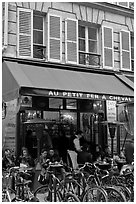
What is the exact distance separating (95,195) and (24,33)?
19.7ft

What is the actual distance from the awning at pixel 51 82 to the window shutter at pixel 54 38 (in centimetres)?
53

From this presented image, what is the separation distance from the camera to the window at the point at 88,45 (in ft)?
36.4

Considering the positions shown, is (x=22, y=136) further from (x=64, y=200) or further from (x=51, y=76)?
(x=64, y=200)

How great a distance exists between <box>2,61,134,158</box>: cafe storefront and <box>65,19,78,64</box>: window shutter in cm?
56

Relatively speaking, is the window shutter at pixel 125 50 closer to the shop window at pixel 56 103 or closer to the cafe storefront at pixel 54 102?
the cafe storefront at pixel 54 102

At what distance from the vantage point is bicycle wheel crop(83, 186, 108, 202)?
5.53 m

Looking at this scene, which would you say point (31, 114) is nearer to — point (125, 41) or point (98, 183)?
point (98, 183)

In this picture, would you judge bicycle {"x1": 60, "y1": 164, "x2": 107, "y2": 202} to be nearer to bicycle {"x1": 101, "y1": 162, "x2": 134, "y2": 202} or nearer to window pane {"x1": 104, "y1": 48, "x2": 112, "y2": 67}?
bicycle {"x1": 101, "y1": 162, "x2": 134, "y2": 202}

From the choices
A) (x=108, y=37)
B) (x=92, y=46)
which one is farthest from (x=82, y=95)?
(x=108, y=37)

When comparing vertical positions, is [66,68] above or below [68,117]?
above

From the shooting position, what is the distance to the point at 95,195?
230 inches

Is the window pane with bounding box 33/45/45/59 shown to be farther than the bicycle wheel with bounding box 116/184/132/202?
Yes

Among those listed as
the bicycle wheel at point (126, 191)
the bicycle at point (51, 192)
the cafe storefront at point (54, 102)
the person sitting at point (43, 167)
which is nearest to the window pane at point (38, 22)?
the cafe storefront at point (54, 102)

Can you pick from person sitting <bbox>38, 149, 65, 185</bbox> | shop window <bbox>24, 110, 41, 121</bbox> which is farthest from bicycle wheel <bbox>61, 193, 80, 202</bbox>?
shop window <bbox>24, 110, 41, 121</bbox>
